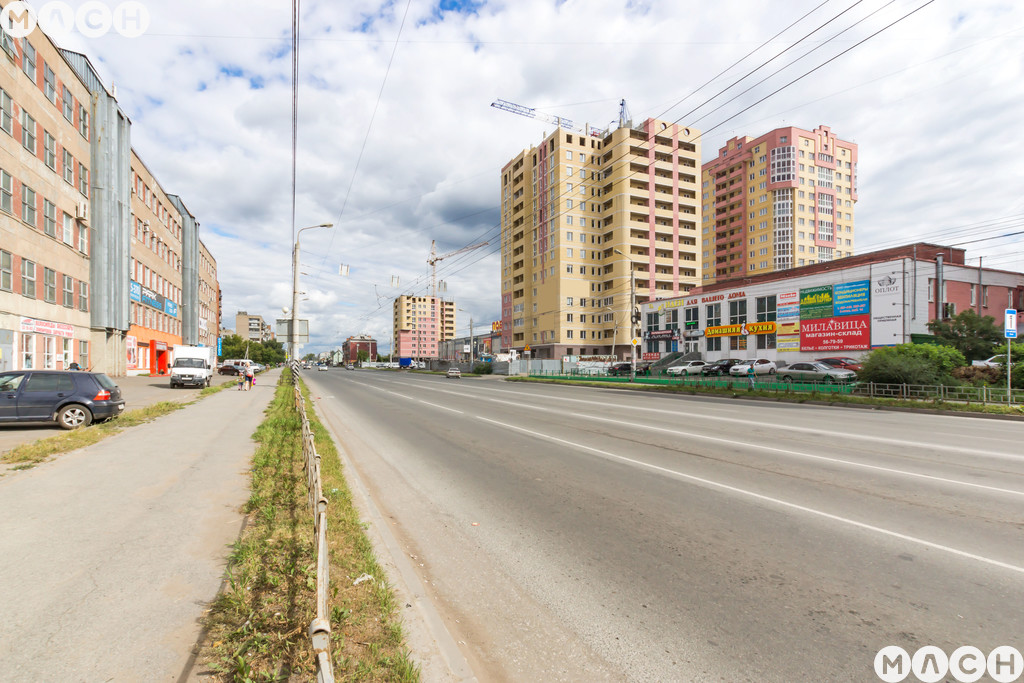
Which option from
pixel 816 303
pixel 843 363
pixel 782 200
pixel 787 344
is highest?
pixel 782 200

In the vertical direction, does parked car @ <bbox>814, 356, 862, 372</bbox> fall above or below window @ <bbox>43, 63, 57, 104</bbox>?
below

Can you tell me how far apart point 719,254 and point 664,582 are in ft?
344

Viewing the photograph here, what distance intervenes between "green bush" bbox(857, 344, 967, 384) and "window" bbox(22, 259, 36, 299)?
139 feet

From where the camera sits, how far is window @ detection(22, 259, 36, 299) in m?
24.5

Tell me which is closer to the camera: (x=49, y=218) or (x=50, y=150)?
(x=49, y=218)

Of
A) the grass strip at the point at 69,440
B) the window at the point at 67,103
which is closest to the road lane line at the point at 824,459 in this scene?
the grass strip at the point at 69,440

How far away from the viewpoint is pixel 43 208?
86.4ft

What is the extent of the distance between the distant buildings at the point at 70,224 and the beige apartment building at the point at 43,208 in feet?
0.20

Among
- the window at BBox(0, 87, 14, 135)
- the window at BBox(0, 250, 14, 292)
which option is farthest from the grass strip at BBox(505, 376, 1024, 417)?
the window at BBox(0, 87, 14, 135)

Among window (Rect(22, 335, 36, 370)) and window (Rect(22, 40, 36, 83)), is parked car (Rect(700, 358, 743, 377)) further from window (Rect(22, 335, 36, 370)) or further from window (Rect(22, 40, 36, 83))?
window (Rect(22, 40, 36, 83))

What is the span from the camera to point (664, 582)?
4.03 metres

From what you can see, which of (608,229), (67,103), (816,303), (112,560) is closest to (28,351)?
(67,103)

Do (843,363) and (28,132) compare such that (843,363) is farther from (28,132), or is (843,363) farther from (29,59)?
(29,59)

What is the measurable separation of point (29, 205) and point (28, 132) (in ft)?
12.4
